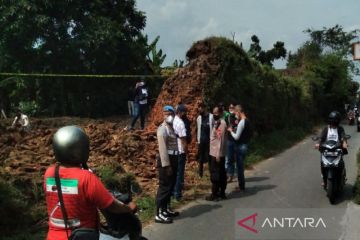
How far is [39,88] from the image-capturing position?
23.9 meters

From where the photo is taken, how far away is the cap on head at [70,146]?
3621mm

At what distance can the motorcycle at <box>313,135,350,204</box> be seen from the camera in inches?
364

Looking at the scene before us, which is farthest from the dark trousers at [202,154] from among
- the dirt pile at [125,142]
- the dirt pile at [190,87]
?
the dirt pile at [190,87]

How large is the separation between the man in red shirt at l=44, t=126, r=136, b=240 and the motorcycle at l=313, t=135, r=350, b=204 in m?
6.37

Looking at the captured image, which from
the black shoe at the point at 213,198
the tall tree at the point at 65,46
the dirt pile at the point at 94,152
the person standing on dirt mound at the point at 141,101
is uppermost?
the tall tree at the point at 65,46

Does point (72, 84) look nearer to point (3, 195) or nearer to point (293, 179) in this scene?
point (293, 179)

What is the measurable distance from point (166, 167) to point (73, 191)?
15.2ft

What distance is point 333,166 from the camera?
9.23 m

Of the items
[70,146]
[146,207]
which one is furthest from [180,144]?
[70,146]

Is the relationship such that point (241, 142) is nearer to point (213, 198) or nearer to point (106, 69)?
point (213, 198)

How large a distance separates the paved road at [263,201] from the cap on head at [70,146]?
13.4 feet

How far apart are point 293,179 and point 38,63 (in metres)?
→ 15.3

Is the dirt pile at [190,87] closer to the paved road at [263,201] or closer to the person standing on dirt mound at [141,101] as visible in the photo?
the person standing on dirt mound at [141,101]

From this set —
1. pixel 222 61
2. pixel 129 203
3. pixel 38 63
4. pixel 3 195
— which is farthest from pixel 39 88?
pixel 129 203
